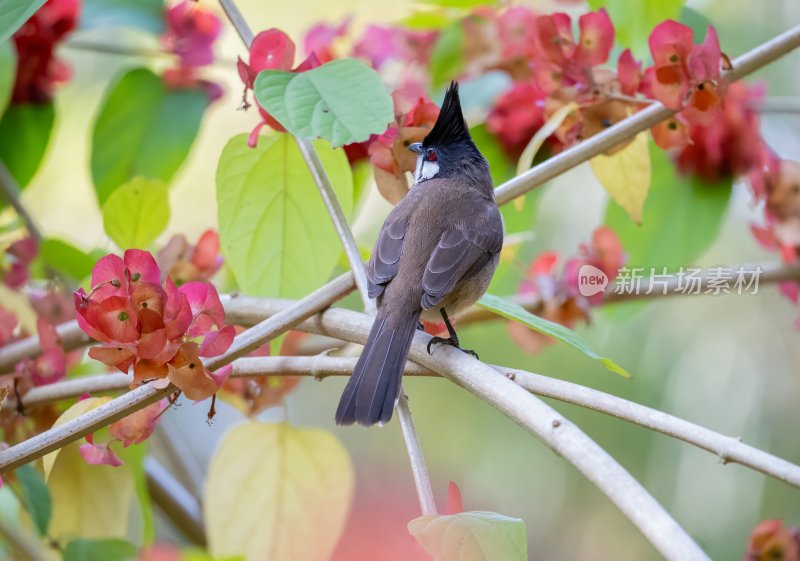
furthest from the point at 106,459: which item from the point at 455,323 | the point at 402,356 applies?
the point at 455,323

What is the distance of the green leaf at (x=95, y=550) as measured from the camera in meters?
1.30

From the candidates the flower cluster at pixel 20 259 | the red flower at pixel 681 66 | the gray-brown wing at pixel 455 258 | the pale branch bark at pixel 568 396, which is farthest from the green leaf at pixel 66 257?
the red flower at pixel 681 66

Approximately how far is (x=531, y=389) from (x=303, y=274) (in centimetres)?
53

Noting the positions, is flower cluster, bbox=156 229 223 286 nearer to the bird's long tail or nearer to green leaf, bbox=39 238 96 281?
green leaf, bbox=39 238 96 281

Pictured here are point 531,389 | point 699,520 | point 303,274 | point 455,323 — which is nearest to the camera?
point 531,389

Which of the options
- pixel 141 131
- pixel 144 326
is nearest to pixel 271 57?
pixel 144 326

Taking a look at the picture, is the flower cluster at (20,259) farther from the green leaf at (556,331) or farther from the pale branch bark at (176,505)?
the green leaf at (556,331)

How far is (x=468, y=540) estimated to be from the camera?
924 mm

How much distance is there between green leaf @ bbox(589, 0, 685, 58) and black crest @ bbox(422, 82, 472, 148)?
0.93 feet

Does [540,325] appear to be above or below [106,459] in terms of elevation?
above

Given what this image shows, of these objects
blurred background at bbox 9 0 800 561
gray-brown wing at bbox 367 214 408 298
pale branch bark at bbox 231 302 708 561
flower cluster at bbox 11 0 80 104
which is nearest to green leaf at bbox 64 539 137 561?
pale branch bark at bbox 231 302 708 561

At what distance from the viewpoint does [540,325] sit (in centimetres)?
117

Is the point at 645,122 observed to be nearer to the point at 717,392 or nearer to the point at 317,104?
the point at 317,104

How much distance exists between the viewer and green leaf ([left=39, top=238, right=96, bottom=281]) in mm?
1738
